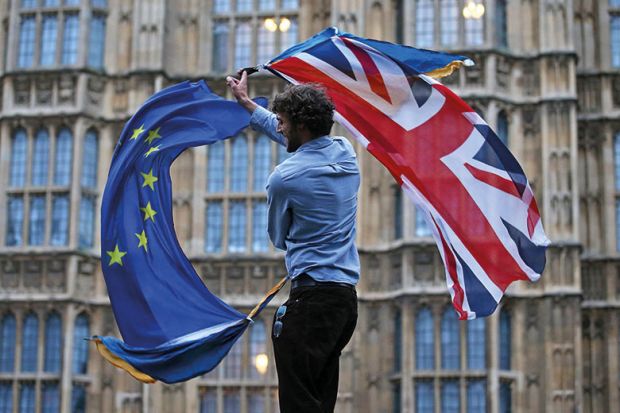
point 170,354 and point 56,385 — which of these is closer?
point 170,354

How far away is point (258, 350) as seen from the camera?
2364 centimetres

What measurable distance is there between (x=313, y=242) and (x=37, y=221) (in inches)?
758

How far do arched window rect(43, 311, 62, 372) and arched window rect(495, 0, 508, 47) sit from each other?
9.95 meters

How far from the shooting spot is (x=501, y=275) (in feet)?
24.9

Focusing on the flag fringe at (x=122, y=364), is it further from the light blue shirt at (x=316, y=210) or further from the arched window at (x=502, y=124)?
the arched window at (x=502, y=124)

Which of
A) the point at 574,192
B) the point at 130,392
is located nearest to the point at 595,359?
the point at 574,192

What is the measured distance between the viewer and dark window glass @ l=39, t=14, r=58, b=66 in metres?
24.9

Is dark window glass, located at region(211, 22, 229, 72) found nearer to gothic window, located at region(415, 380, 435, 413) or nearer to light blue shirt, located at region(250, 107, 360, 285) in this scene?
gothic window, located at region(415, 380, 435, 413)

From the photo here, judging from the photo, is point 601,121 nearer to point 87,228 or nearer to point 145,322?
point 87,228

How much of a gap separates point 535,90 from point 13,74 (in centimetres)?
1016

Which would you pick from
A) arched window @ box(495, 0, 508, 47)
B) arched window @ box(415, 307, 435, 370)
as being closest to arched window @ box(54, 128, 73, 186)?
arched window @ box(415, 307, 435, 370)

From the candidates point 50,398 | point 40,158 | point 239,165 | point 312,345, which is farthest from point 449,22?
point 312,345

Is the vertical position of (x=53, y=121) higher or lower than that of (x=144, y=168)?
higher

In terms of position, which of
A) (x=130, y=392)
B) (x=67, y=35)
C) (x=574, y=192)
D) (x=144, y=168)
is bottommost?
(x=130, y=392)
